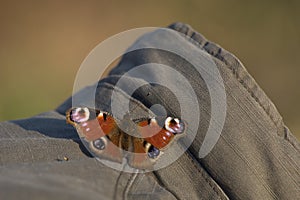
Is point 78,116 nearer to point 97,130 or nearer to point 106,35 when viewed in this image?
point 97,130

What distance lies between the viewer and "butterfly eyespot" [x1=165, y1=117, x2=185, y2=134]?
0.91m

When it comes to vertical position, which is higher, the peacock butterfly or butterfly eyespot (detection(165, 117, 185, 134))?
butterfly eyespot (detection(165, 117, 185, 134))

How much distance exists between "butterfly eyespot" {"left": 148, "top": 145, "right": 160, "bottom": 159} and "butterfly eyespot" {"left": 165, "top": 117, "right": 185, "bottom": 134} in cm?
3

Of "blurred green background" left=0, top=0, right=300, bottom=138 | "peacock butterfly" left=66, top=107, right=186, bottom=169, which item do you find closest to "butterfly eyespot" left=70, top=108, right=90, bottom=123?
"peacock butterfly" left=66, top=107, right=186, bottom=169

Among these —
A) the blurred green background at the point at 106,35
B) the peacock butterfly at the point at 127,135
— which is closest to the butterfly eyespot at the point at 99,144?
the peacock butterfly at the point at 127,135

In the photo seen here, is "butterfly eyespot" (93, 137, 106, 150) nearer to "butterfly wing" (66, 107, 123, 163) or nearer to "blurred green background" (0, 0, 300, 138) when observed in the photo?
"butterfly wing" (66, 107, 123, 163)

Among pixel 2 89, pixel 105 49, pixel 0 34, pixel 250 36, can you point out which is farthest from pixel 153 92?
pixel 0 34

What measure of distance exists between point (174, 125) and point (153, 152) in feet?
0.16

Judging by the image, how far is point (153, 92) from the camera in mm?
960

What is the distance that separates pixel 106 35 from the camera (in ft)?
17.2

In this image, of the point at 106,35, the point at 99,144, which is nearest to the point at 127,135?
the point at 99,144

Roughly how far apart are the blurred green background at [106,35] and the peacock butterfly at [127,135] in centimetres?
324

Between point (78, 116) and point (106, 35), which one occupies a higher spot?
point (78, 116)

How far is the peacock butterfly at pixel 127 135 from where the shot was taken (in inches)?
35.6
